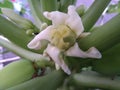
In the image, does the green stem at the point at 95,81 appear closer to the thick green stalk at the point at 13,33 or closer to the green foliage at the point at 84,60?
the green foliage at the point at 84,60

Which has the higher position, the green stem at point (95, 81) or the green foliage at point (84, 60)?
the green foliage at point (84, 60)

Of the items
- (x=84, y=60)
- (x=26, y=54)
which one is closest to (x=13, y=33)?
(x=26, y=54)

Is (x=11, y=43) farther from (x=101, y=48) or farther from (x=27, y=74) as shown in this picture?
(x=101, y=48)

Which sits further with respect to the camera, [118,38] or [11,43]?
[11,43]

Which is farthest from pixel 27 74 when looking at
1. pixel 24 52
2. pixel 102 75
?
pixel 102 75

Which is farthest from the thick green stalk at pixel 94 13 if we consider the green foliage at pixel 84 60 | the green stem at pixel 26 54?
the green stem at pixel 26 54

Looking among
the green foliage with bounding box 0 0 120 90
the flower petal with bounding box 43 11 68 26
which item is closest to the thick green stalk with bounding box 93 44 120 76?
the green foliage with bounding box 0 0 120 90

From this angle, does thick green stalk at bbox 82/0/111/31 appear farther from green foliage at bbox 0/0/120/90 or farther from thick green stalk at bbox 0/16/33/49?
thick green stalk at bbox 0/16/33/49
